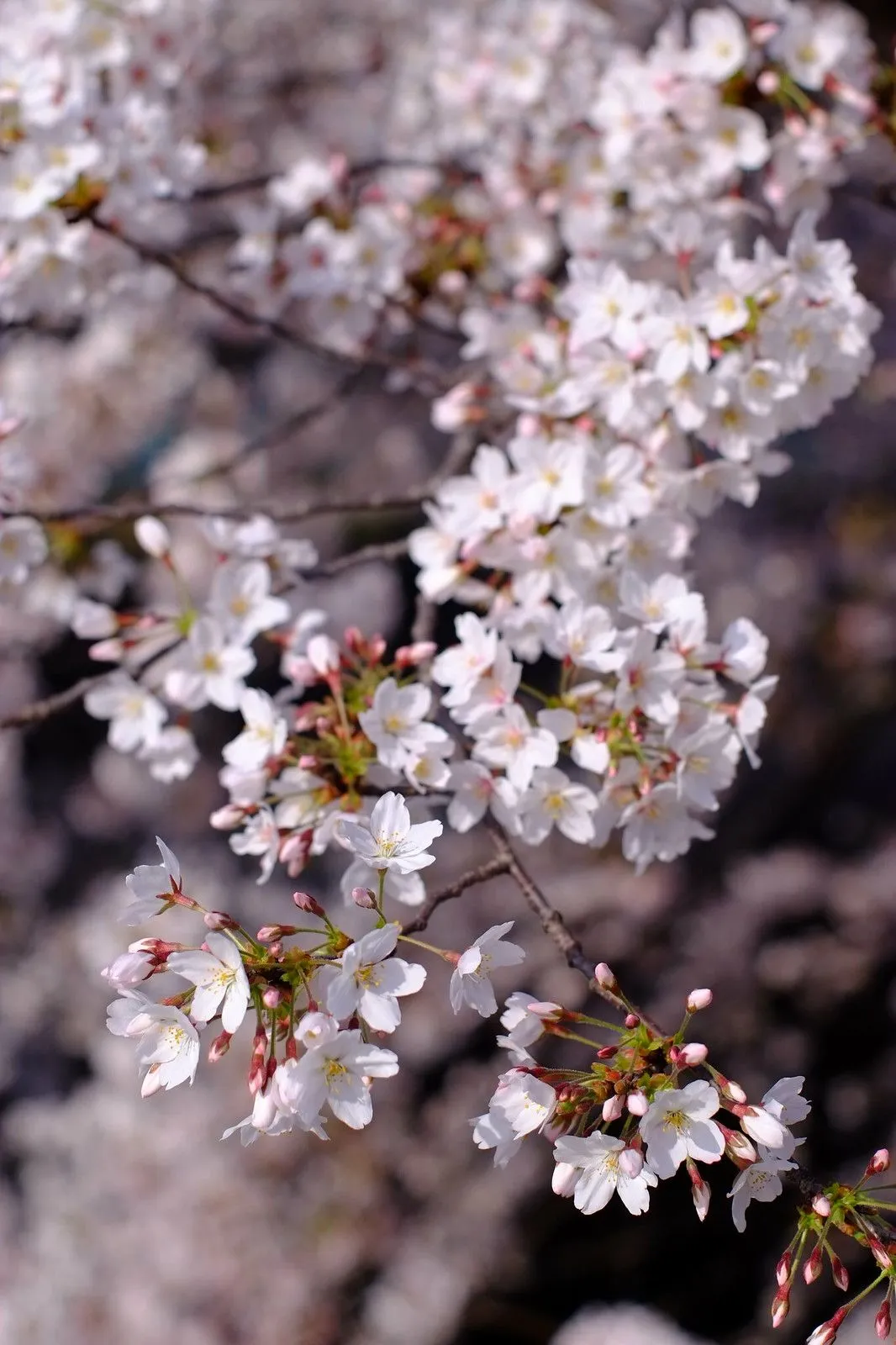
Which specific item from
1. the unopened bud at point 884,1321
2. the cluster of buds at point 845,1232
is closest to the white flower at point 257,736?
the cluster of buds at point 845,1232

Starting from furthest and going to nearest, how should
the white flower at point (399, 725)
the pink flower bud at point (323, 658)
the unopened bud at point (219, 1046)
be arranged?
the pink flower bud at point (323, 658), the white flower at point (399, 725), the unopened bud at point (219, 1046)

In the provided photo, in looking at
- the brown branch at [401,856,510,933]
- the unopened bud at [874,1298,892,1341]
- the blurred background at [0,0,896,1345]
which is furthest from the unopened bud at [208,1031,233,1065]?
the blurred background at [0,0,896,1345]

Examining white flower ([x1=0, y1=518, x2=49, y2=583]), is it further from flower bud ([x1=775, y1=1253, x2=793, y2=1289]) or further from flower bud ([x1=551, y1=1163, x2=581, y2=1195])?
flower bud ([x1=775, y1=1253, x2=793, y2=1289])

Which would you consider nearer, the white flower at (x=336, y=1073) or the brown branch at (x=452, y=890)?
the white flower at (x=336, y=1073)

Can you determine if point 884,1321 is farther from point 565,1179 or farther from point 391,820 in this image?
point 391,820

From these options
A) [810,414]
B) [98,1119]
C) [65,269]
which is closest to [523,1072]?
[810,414]

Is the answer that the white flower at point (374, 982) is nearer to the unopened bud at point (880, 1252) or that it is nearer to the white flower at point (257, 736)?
the white flower at point (257, 736)
